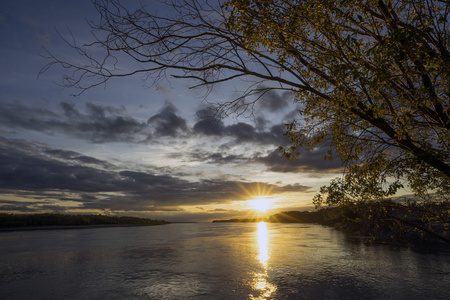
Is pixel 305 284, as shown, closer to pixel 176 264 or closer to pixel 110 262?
pixel 176 264

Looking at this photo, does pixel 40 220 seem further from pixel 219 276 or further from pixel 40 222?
pixel 219 276

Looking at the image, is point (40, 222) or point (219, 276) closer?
point (219, 276)

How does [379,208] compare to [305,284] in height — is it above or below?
above

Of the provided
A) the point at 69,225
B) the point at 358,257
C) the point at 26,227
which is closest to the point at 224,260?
the point at 358,257

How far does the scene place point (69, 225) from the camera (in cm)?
5484

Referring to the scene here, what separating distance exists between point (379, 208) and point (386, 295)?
12.1 feet

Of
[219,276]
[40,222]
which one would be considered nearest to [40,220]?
[40,222]

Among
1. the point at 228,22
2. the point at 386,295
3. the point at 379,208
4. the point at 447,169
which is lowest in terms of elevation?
the point at 386,295

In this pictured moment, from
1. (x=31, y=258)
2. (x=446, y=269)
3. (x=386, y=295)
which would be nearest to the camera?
(x=386, y=295)

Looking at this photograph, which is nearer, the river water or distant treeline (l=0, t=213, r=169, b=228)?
the river water

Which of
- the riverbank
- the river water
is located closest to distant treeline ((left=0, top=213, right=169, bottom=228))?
the riverbank

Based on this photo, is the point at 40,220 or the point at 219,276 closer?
the point at 219,276

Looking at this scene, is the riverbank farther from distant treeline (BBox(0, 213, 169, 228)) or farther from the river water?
the river water

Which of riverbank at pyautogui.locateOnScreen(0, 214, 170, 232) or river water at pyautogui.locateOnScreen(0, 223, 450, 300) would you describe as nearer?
river water at pyautogui.locateOnScreen(0, 223, 450, 300)
